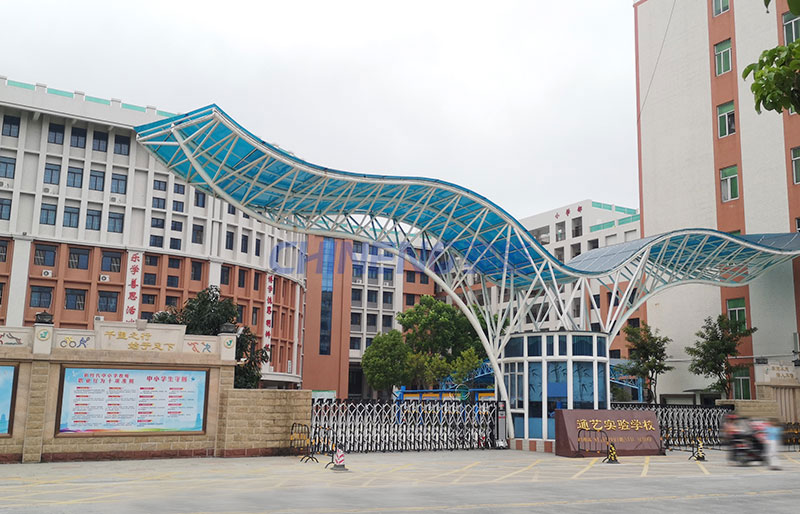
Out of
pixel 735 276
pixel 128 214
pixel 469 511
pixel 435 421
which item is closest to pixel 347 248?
pixel 128 214

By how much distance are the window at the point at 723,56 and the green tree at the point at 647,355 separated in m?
14.7

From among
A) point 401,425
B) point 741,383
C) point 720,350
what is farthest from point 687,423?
point 401,425

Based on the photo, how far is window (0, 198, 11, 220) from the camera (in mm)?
49469

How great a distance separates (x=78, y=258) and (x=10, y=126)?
33.6 ft

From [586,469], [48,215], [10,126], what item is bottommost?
[586,469]

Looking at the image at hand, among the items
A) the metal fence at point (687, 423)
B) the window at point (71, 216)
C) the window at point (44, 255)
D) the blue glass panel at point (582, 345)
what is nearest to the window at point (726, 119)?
the metal fence at point (687, 423)

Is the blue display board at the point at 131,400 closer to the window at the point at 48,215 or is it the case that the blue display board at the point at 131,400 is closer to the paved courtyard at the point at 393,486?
the paved courtyard at the point at 393,486

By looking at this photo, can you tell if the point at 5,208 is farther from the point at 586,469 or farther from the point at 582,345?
the point at 586,469

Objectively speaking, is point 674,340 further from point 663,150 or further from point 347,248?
point 347,248

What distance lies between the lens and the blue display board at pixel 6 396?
18188 millimetres

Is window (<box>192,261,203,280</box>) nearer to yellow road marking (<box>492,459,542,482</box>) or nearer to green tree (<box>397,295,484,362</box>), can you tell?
green tree (<box>397,295,484,362</box>)

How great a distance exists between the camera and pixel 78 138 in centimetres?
5250

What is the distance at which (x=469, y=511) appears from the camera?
10992 mm

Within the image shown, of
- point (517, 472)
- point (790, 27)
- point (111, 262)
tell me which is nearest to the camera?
point (517, 472)
